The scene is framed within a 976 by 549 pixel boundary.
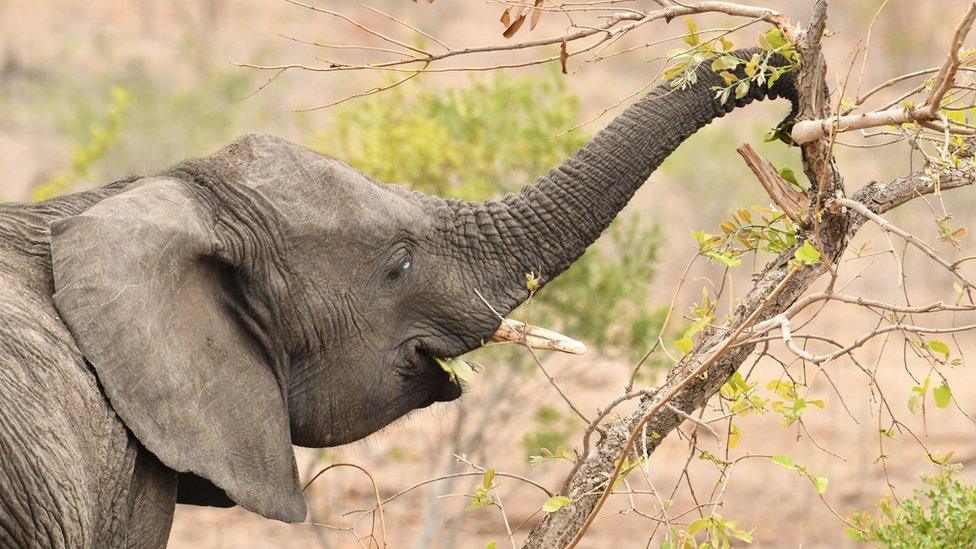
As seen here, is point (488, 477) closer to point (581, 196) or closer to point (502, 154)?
point (581, 196)

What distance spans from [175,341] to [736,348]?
1298mm

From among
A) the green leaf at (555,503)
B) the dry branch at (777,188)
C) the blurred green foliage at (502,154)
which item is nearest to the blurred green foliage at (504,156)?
the blurred green foliage at (502,154)

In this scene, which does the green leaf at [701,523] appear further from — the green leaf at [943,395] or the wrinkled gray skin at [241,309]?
the wrinkled gray skin at [241,309]

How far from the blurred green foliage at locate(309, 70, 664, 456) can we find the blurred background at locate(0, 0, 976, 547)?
0.01 metres

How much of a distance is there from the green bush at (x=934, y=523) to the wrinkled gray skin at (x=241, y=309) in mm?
1054

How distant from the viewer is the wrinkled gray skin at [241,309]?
2.90 metres

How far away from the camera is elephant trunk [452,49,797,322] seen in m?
3.54

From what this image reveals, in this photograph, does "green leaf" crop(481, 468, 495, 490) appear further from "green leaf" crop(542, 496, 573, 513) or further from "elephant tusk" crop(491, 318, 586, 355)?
"elephant tusk" crop(491, 318, 586, 355)

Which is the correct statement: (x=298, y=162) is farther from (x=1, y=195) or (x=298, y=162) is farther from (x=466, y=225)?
(x=1, y=195)

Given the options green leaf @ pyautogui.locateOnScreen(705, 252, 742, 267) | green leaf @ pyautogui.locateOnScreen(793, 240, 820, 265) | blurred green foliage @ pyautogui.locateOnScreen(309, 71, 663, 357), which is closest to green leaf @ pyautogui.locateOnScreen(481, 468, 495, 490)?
green leaf @ pyautogui.locateOnScreen(705, 252, 742, 267)

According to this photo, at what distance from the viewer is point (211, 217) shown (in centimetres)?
334

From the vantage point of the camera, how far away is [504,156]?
23.6 ft

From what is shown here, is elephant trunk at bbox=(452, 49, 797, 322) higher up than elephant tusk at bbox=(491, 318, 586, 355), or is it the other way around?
elephant trunk at bbox=(452, 49, 797, 322)

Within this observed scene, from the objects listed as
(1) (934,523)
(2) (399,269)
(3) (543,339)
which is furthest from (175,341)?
(1) (934,523)
